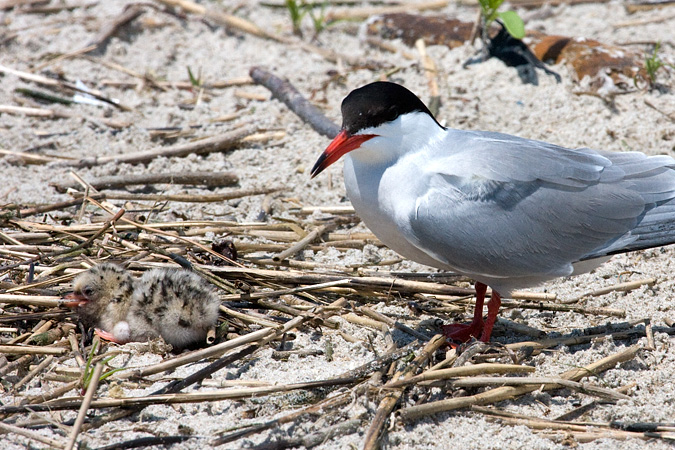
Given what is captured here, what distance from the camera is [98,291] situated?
346 cm

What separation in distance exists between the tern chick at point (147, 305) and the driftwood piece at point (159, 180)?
128 cm

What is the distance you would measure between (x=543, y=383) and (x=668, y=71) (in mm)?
3602

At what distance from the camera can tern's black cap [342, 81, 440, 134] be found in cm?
334

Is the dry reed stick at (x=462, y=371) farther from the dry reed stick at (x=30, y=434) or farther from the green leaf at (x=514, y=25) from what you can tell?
the green leaf at (x=514, y=25)

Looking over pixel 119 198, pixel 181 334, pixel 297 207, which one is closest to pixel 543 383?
pixel 181 334

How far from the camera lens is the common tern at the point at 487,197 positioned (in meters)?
3.32

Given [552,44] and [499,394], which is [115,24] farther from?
[499,394]

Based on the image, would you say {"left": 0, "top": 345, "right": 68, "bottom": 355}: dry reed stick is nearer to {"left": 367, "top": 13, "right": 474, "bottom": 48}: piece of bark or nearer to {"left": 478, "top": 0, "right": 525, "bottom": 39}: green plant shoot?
{"left": 478, "top": 0, "right": 525, "bottom": 39}: green plant shoot

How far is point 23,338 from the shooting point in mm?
3424

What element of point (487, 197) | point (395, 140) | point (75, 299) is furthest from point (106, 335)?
point (487, 197)

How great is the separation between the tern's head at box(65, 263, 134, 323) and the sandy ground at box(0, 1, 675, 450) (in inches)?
12.8

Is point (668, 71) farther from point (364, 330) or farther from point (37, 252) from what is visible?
point (37, 252)

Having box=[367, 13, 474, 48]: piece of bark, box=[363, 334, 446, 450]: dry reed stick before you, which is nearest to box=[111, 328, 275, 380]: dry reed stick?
box=[363, 334, 446, 450]: dry reed stick

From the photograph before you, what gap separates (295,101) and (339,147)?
2.47 meters
